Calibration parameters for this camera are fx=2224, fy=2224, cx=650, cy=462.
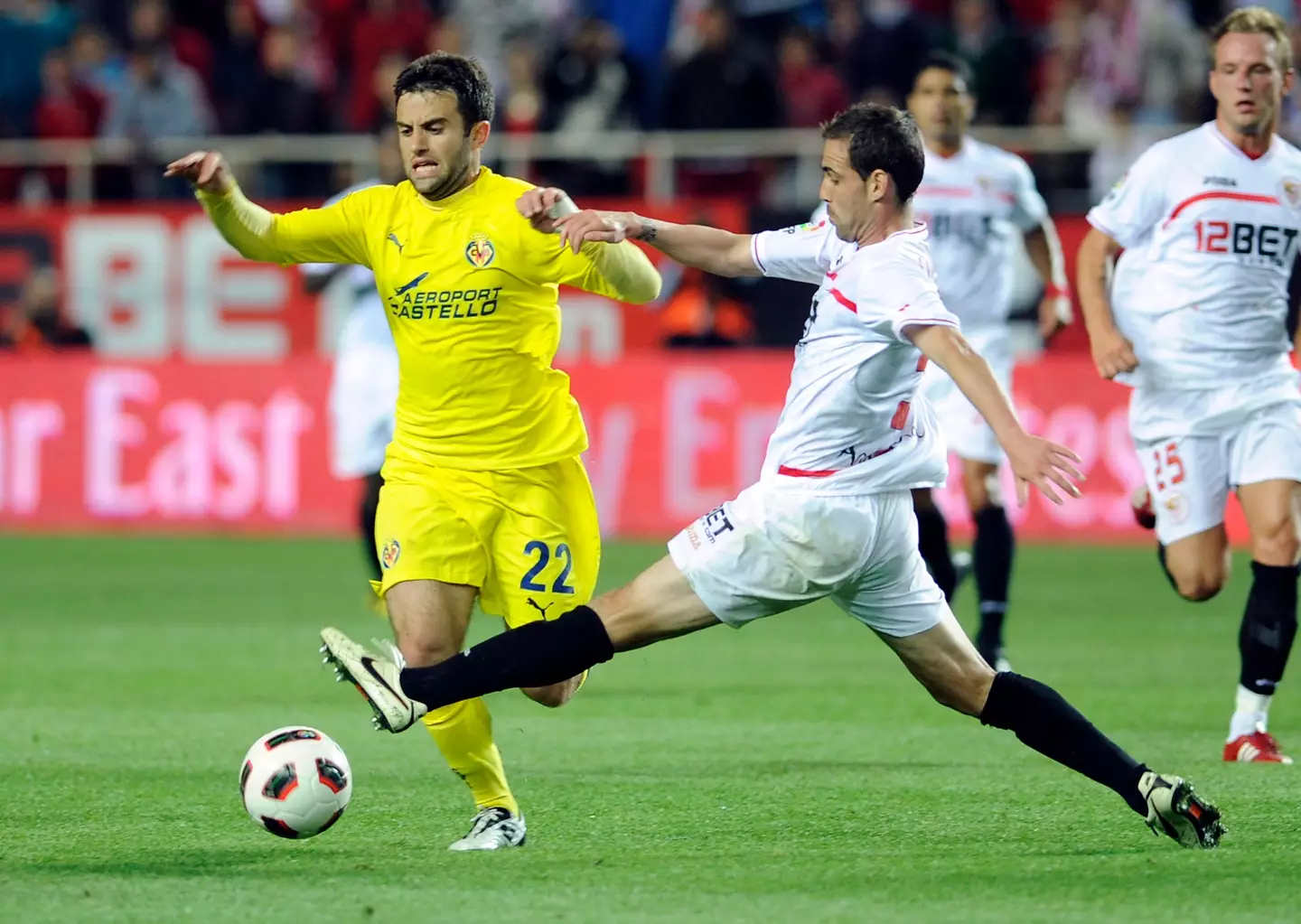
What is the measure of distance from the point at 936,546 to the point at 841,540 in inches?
160

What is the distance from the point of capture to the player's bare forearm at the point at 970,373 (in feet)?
17.4

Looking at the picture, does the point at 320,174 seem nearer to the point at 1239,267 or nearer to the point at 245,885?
the point at 1239,267

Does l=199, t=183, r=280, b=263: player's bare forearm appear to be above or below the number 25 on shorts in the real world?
above

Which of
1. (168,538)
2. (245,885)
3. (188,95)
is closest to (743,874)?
(245,885)

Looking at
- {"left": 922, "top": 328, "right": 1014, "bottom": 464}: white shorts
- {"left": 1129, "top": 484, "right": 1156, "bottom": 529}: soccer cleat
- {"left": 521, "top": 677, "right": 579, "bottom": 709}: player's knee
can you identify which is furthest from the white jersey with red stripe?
{"left": 922, "top": 328, "right": 1014, "bottom": 464}: white shorts

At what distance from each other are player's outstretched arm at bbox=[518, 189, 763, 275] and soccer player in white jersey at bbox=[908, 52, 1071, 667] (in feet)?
12.2

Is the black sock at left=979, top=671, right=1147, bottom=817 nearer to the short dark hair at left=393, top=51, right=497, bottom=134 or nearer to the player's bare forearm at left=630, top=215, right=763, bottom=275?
the player's bare forearm at left=630, top=215, right=763, bottom=275

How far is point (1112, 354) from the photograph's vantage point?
783 cm

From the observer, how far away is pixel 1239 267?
7965 mm

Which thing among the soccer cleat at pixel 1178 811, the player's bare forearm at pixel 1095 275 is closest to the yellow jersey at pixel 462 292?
the soccer cleat at pixel 1178 811

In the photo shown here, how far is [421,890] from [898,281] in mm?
1920

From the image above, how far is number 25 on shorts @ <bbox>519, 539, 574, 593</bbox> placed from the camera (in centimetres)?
633

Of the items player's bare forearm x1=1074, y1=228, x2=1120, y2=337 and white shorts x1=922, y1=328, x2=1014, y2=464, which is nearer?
player's bare forearm x1=1074, y1=228, x2=1120, y2=337

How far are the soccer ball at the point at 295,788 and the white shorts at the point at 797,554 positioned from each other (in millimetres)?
1107
